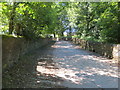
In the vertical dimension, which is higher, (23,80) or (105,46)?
(105,46)

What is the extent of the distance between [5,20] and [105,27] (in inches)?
322

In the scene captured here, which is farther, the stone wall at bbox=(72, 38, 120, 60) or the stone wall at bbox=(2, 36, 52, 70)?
the stone wall at bbox=(72, 38, 120, 60)

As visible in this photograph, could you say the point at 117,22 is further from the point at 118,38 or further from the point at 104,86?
the point at 104,86

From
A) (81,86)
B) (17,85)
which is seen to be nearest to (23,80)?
(17,85)

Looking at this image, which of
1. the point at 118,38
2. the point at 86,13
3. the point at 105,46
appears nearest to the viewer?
the point at 105,46

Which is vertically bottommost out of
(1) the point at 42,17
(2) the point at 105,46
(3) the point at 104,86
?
(3) the point at 104,86

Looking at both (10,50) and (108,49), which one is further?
(108,49)

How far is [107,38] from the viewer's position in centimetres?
1048

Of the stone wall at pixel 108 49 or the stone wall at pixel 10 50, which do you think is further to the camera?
the stone wall at pixel 108 49

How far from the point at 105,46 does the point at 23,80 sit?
7.63 metres

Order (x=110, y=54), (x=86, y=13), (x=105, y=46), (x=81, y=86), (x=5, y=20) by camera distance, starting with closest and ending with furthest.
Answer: (x=81, y=86)
(x=5, y=20)
(x=110, y=54)
(x=105, y=46)
(x=86, y=13)

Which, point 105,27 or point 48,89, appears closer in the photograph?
point 48,89

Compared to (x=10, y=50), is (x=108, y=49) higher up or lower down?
lower down

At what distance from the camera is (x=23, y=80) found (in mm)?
3689
